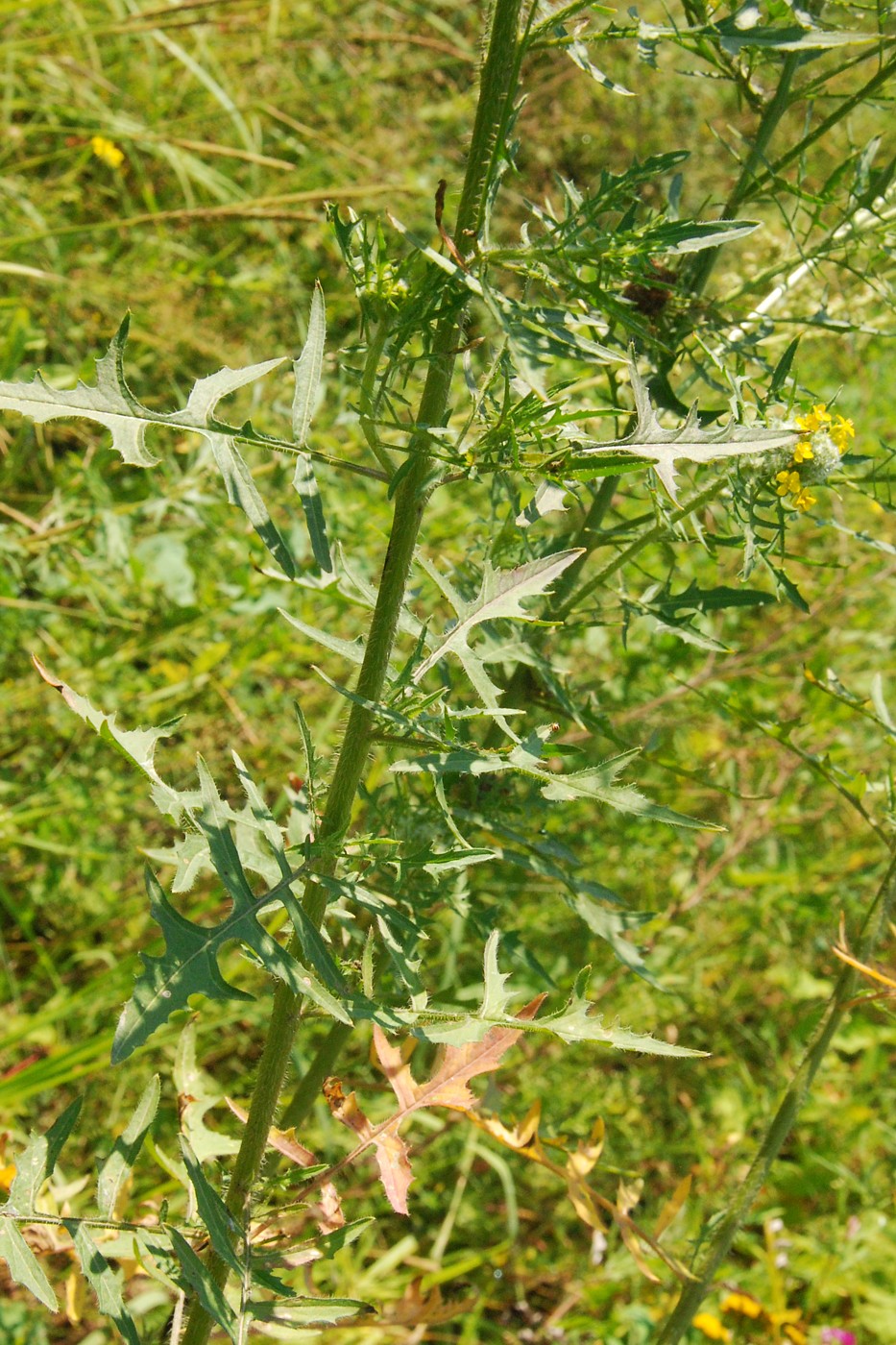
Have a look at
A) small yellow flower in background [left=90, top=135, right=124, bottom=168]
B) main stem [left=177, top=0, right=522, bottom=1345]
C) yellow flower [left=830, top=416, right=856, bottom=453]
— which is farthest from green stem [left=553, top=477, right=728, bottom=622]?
small yellow flower in background [left=90, top=135, right=124, bottom=168]

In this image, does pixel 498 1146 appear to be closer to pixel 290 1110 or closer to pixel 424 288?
pixel 290 1110

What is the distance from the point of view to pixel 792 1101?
126cm

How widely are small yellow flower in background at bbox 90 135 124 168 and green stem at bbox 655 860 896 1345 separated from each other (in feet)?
10.3

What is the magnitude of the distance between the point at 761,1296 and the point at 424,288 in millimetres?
Result: 2217

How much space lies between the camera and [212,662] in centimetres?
248

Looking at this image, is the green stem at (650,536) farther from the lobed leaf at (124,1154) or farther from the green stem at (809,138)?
the lobed leaf at (124,1154)

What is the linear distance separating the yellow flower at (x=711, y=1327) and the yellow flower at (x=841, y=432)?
170 centimetres

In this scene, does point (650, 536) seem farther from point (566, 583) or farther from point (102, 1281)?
point (102, 1281)

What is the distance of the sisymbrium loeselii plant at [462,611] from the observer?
88cm

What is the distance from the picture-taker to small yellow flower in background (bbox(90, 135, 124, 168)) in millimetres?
3353

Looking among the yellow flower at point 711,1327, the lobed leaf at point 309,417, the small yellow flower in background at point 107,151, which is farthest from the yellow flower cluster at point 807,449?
the small yellow flower in background at point 107,151

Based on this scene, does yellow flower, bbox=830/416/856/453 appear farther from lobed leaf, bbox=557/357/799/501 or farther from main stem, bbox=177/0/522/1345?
main stem, bbox=177/0/522/1345

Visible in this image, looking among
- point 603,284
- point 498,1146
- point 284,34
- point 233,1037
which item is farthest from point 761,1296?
point 284,34

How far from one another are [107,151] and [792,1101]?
10.8ft
